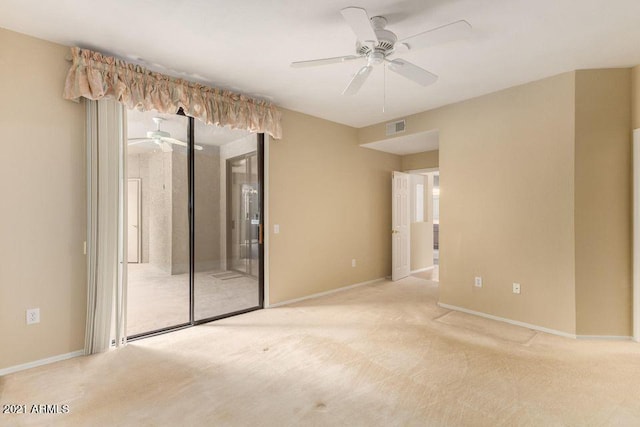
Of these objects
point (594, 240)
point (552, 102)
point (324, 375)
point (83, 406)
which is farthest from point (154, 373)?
point (552, 102)

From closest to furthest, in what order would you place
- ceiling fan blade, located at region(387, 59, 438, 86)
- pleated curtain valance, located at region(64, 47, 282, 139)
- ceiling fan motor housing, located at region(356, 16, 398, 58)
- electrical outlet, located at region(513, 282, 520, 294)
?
ceiling fan motor housing, located at region(356, 16, 398, 58)
ceiling fan blade, located at region(387, 59, 438, 86)
pleated curtain valance, located at region(64, 47, 282, 139)
electrical outlet, located at region(513, 282, 520, 294)

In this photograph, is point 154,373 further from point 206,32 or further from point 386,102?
point 386,102

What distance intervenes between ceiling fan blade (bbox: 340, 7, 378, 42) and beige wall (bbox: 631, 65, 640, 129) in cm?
292

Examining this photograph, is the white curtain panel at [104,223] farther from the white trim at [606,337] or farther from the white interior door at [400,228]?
the white trim at [606,337]

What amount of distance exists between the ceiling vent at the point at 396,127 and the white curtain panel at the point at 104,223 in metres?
3.58

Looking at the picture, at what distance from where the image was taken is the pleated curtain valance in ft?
8.83

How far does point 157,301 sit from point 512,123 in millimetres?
4860

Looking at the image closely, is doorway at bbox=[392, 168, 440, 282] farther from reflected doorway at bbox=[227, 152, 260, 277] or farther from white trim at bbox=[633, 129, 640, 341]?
white trim at bbox=[633, 129, 640, 341]

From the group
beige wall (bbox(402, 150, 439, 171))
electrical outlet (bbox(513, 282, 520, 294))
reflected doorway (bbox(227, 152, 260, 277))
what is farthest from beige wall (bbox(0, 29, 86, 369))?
beige wall (bbox(402, 150, 439, 171))

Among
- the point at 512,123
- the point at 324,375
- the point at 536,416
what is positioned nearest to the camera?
the point at 536,416

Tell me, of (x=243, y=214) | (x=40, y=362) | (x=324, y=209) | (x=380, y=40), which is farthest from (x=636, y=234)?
(x=40, y=362)

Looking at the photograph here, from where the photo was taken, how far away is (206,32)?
2.48 metres

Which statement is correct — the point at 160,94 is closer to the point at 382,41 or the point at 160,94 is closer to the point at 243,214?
the point at 243,214

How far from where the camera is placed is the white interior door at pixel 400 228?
18.9 ft
